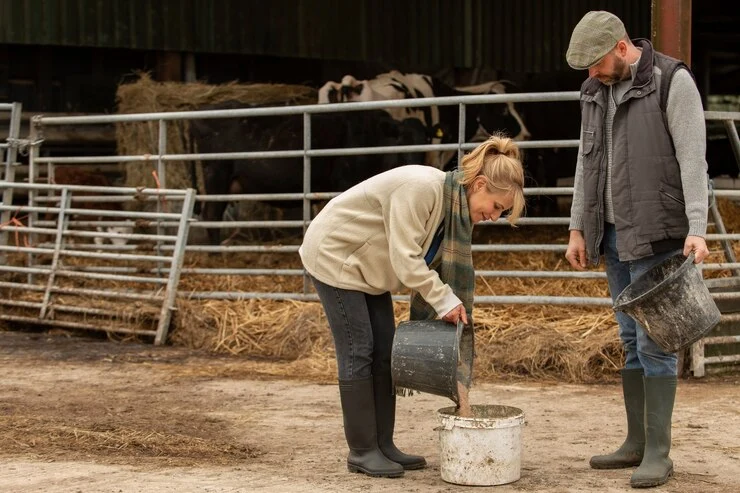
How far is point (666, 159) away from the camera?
4.22m

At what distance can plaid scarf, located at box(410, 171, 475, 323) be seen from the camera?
4.15 meters

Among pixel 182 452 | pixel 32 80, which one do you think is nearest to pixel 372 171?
pixel 32 80

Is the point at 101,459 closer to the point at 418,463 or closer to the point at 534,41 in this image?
the point at 418,463

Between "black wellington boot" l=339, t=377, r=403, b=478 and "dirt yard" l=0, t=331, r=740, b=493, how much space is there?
0.06 metres

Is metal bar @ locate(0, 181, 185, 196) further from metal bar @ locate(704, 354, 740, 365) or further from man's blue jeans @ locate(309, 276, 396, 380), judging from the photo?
man's blue jeans @ locate(309, 276, 396, 380)

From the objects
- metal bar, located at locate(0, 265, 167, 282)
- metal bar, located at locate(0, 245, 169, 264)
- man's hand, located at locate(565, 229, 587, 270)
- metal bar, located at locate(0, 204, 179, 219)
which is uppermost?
man's hand, located at locate(565, 229, 587, 270)

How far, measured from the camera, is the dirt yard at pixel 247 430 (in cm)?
425

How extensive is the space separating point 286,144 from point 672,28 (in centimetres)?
456

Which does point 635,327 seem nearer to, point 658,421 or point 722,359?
point 658,421

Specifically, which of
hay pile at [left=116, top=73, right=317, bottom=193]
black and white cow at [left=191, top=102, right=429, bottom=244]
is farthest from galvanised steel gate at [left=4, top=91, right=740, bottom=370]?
black and white cow at [left=191, top=102, right=429, bottom=244]

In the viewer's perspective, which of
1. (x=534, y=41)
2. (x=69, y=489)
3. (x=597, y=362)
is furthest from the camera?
(x=534, y=41)

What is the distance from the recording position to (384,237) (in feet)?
14.0

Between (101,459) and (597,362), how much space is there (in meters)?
3.13

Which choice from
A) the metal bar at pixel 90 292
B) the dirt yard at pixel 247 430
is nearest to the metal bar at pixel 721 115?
the dirt yard at pixel 247 430
